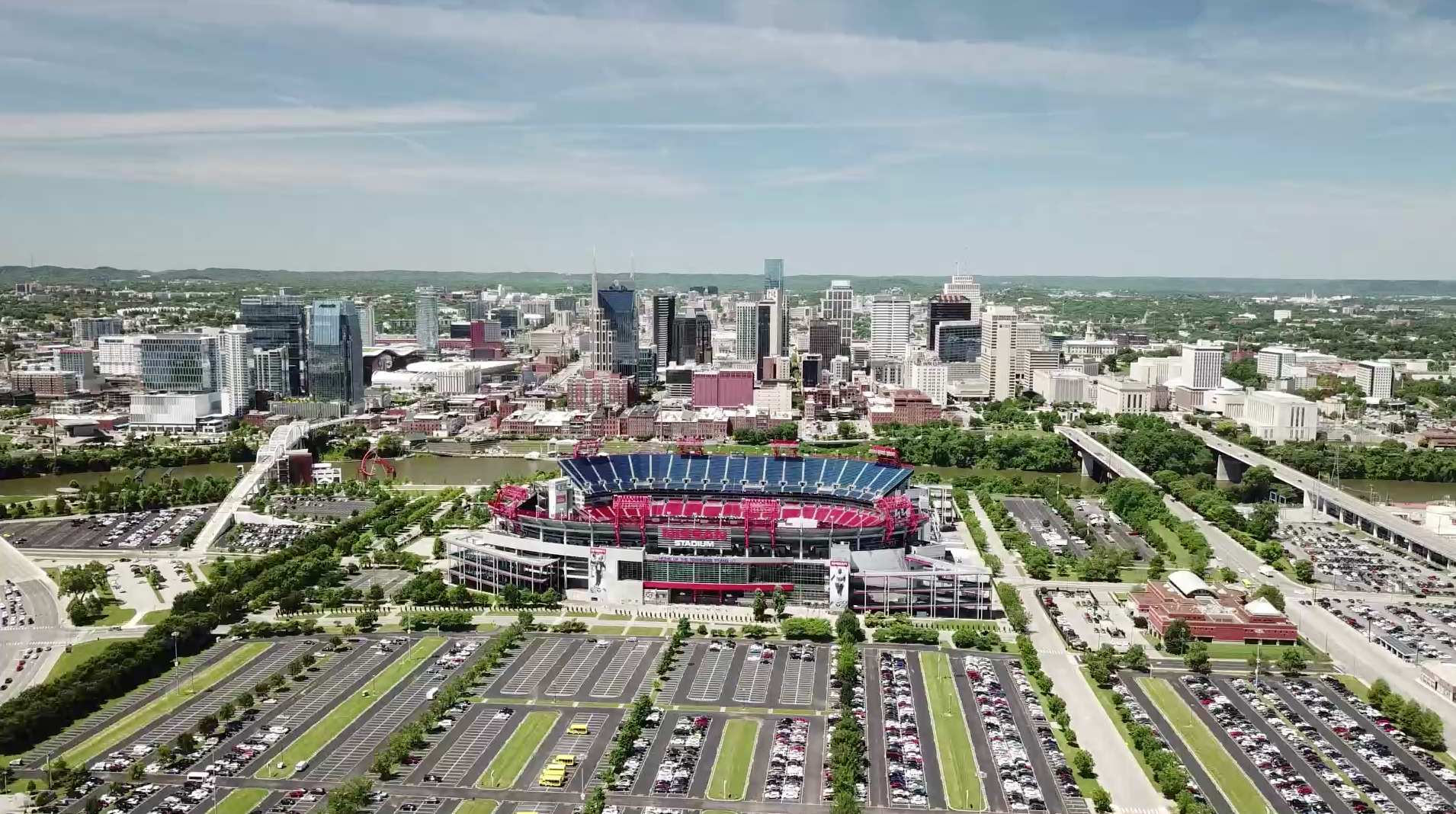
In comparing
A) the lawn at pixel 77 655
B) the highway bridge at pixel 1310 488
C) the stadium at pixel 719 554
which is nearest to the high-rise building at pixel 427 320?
the highway bridge at pixel 1310 488

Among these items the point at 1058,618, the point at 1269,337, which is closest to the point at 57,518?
the point at 1058,618

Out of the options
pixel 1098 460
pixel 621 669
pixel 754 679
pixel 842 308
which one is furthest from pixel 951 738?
pixel 842 308

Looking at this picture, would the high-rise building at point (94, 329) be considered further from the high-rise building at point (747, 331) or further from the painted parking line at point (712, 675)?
the painted parking line at point (712, 675)

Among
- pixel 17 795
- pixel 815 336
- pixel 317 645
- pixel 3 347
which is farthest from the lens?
pixel 815 336

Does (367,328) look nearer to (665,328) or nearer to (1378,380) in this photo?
(665,328)

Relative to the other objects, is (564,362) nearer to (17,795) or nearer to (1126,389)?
(1126,389)

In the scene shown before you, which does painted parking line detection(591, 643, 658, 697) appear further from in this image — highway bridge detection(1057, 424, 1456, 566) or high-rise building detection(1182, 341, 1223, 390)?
high-rise building detection(1182, 341, 1223, 390)

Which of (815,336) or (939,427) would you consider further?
(815,336)
